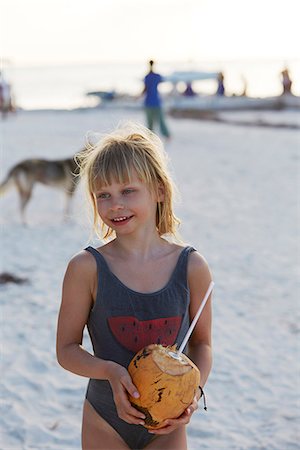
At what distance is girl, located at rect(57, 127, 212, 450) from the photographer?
2.21m

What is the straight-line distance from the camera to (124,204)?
88.3 inches

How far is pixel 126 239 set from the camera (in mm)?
2320

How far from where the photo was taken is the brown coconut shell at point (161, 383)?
6.37ft

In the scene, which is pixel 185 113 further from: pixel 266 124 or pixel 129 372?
pixel 129 372

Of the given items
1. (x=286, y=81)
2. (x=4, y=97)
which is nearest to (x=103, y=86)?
(x=286, y=81)

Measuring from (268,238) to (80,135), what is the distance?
10780mm

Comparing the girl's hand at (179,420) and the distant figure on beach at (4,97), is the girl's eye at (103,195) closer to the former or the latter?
the girl's hand at (179,420)

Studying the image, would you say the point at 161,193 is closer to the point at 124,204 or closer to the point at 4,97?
the point at 124,204

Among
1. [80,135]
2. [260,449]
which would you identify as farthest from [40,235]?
[80,135]

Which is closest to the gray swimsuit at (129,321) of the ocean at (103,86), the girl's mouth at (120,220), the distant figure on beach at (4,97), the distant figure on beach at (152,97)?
the girl's mouth at (120,220)

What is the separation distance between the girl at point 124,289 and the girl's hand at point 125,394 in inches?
3.6

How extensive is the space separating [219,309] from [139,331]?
386cm

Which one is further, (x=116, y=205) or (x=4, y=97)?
(x=4, y=97)

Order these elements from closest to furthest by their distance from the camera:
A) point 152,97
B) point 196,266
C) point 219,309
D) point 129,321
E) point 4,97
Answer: point 129,321
point 196,266
point 219,309
point 152,97
point 4,97
